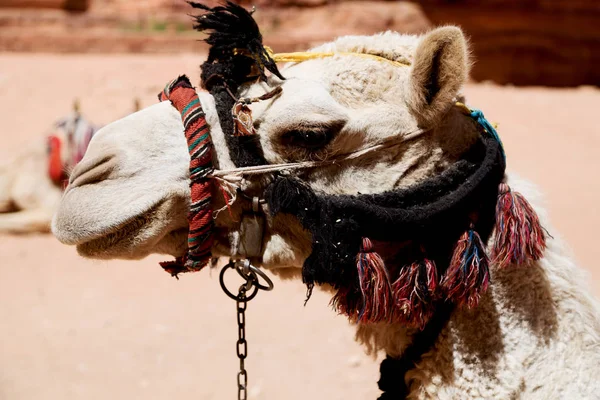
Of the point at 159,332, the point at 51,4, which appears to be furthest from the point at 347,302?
the point at 51,4

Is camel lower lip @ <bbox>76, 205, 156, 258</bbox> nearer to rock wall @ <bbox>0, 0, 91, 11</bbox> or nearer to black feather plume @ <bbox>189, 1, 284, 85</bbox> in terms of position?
black feather plume @ <bbox>189, 1, 284, 85</bbox>

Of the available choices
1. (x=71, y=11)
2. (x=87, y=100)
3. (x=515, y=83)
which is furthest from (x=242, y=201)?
(x=71, y=11)

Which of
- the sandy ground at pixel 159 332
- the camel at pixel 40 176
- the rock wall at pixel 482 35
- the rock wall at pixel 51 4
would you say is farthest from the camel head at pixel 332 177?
the rock wall at pixel 51 4

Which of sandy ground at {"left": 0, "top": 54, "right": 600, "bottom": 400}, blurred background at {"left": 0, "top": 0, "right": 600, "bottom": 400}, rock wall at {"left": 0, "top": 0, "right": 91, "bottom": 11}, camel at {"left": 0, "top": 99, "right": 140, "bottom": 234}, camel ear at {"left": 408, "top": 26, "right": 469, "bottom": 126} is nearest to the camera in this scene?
camel ear at {"left": 408, "top": 26, "right": 469, "bottom": 126}

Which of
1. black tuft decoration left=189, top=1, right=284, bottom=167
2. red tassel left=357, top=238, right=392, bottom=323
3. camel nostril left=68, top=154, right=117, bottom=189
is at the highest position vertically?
black tuft decoration left=189, top=1, right=284, bottom=167

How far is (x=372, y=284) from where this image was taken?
6.18 feet

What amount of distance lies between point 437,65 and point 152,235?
1012 millimetres

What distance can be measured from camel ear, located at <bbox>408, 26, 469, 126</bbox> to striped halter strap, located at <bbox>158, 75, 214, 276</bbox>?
65 cm

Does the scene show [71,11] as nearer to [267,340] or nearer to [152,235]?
[267,340]

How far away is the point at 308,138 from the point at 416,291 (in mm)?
574

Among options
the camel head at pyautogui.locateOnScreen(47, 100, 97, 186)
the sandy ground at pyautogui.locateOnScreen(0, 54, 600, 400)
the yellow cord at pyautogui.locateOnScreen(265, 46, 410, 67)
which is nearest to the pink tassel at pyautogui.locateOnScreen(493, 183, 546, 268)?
the yellow cord at pyautogui.locateOnScreen(265, 46, 410, 67)

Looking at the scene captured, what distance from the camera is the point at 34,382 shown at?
4.67 m

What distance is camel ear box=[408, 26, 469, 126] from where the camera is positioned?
1.83 metres

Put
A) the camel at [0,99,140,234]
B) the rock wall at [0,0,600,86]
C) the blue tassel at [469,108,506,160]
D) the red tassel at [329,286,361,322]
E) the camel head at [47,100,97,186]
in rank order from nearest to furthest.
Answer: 1. the red tassel at [329,286,361,322]
2. the blue tassel at [469,108,506,160]
3. the camel head at [47,100,97,186]
4. the camel at [0,99,140,234]
5. the rock wall at [0,0,600,86]
